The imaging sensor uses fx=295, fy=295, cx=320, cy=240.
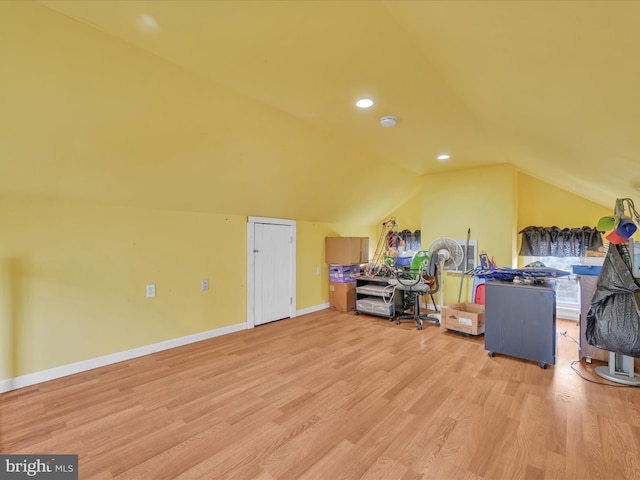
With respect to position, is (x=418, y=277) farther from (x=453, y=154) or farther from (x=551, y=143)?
(x=551, y=143)

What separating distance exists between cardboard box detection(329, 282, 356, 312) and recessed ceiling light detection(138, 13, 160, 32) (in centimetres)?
438

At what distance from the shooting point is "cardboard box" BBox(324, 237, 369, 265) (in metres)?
5.19

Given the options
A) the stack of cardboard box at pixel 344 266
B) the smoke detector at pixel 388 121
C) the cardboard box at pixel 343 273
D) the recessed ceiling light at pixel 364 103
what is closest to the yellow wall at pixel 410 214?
the stack of cardboard box at pixel 344 266

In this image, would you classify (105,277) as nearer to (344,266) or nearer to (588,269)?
(344,266)

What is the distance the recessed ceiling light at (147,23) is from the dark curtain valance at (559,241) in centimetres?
555

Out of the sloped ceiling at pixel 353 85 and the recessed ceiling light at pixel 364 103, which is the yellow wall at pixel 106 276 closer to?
the sloped ceiling at pixel 353 85

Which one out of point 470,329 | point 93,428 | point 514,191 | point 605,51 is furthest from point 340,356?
point 514,191

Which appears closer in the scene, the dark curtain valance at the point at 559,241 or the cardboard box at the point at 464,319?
the cardboard box at the point at 464,319

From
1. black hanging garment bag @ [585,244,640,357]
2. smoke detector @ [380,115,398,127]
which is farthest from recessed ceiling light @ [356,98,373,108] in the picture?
black hanging garment bag @ [585,244,640,357]

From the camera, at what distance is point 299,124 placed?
317cm

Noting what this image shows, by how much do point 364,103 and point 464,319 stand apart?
3.00 meters

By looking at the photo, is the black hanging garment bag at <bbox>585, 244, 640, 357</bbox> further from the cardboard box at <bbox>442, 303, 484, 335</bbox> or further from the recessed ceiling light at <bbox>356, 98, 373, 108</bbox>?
the recessed ceiling light at <bbox>356, 98, 373, 108</bbox>

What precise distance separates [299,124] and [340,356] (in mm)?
2562

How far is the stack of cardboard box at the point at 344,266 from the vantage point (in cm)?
522
